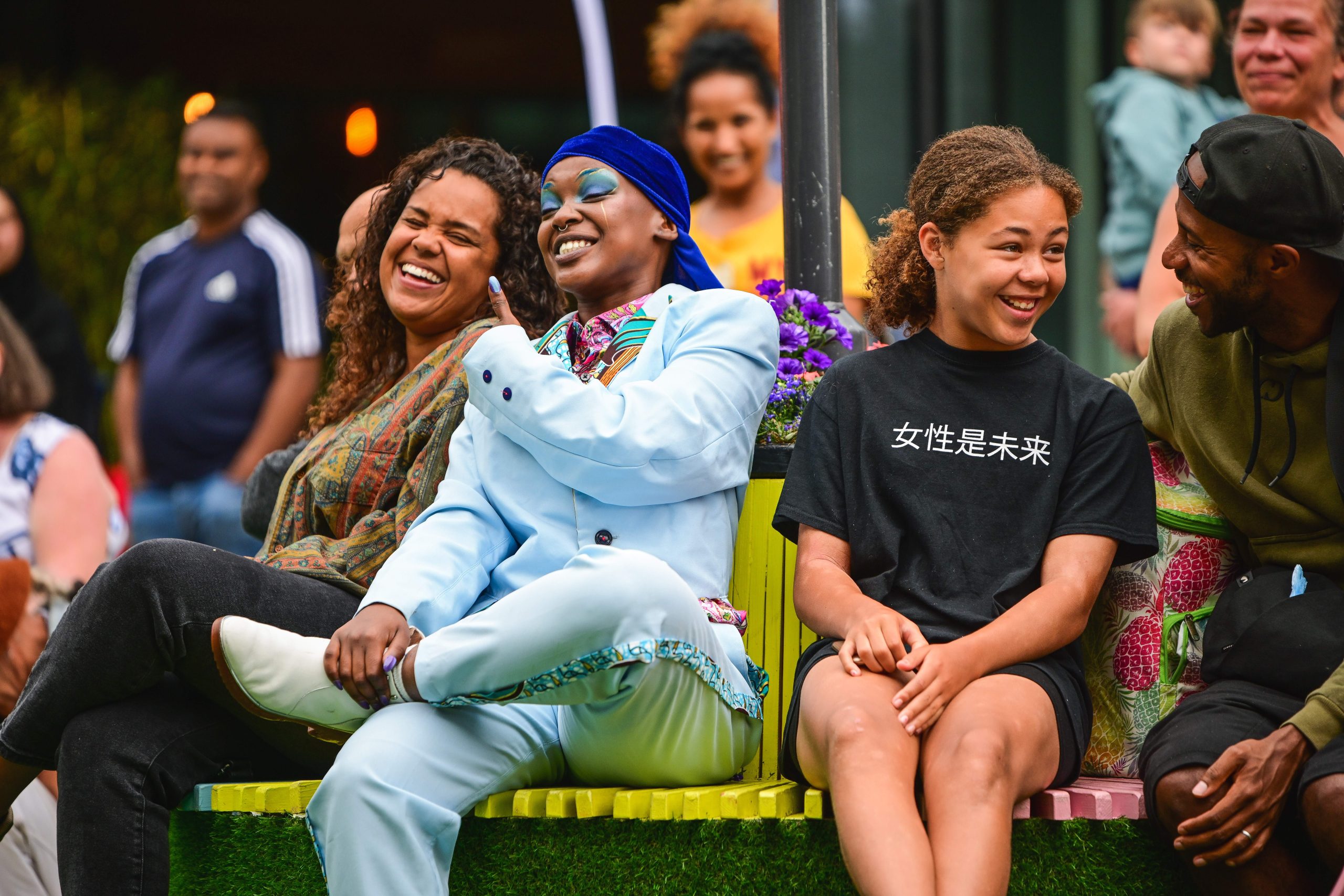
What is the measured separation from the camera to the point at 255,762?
10.9ft

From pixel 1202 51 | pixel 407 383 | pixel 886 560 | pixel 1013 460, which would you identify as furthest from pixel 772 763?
pixel 1202 51

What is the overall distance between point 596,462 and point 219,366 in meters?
3.71

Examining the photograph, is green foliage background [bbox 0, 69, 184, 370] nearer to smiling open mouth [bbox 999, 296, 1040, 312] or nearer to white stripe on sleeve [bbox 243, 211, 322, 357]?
white stripe on sleeve [bbox 243, 211, 322, 357]

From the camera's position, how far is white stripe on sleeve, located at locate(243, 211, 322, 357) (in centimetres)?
633

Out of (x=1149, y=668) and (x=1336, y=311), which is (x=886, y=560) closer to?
(x=1149, y=668)

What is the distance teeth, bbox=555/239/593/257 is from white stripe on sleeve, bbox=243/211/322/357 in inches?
123

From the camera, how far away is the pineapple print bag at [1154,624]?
3.17 meters

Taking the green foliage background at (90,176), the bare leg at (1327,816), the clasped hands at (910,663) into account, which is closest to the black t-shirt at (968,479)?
the clasped hands at (910,663)

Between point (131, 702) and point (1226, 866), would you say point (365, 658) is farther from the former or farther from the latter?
point (1226, 866)

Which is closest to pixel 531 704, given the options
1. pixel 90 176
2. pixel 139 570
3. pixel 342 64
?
pixel 139 570

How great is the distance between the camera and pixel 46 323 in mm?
6848

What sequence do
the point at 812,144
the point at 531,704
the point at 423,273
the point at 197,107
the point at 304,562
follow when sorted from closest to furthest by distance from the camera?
the point at 531,704
the point at 304,562
the point at 423,273
the point at 812,144
the point at 197,107

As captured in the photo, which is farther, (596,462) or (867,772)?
(596,462)

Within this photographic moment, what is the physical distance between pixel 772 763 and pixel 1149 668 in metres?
0.84
